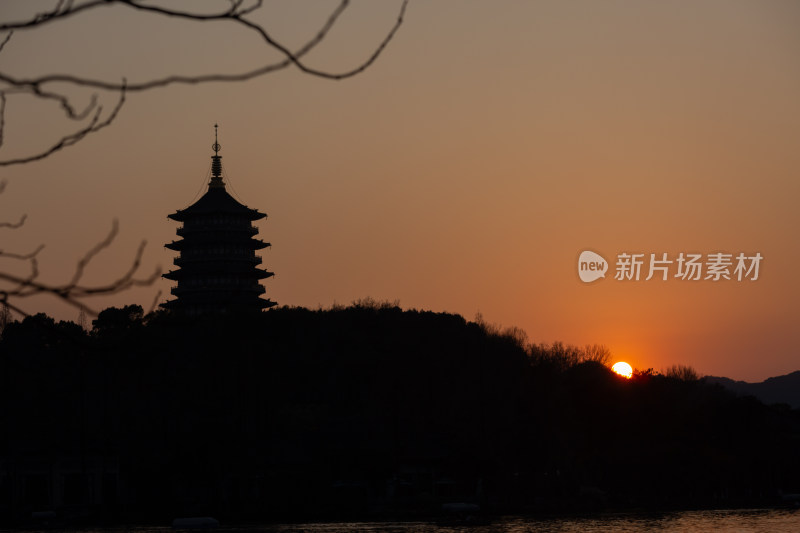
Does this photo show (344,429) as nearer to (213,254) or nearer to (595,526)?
(595,526)

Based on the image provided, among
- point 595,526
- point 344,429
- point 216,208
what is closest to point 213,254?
point 216,208

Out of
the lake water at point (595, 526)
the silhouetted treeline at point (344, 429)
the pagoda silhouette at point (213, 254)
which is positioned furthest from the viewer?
the pagoda silhouette at point (213, 254)

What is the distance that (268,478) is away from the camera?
2566 inches

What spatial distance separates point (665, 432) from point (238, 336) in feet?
99.0

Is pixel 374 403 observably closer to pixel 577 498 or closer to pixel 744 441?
pixel 577 498

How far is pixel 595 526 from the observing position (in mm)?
60062

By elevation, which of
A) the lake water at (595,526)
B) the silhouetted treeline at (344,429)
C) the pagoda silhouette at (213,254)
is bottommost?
the lake water at (595,526)

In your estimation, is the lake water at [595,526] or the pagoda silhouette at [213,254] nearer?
the lake water at [595,526]

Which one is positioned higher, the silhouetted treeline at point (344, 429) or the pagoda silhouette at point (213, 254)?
the pagoda silhouette at point (213, 254)

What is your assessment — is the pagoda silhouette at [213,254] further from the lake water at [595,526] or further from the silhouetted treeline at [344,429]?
the lake water at [595,526]

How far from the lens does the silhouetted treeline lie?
206 feet

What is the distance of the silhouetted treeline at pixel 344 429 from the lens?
62812 millimetres

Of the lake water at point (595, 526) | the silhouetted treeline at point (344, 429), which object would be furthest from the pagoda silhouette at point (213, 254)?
the lake water at point (595, 526)

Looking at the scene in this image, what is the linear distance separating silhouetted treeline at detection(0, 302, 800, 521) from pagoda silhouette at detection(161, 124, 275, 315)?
29.5 ft
